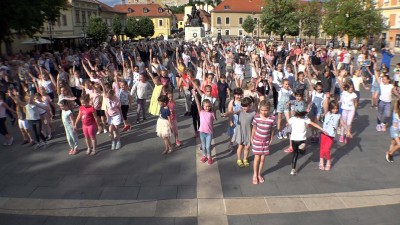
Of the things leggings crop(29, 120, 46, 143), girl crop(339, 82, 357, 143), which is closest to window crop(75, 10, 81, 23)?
leggings crop(29, 120, 46, 143)

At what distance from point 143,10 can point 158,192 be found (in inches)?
3491

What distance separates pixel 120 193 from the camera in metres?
6.16

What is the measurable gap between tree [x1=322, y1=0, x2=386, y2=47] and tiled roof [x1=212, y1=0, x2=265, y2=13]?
173 ft

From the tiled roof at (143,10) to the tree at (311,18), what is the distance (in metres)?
46.3

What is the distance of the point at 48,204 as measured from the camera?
5801mm

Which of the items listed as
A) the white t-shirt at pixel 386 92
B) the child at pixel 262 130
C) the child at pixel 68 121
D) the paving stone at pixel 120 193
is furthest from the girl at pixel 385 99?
the child at pixel 68 121

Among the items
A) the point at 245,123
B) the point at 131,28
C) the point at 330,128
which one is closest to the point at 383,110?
the point at 330,128

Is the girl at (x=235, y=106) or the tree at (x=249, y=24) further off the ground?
the tree at (x=249, y=24)

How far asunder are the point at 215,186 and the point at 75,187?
2674 mm

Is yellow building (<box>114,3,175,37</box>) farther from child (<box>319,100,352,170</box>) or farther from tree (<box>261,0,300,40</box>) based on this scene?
child (<box>319,100,352,170</box>)

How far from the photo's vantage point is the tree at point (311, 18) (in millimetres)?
52062

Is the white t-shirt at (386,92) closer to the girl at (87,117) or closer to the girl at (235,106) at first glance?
the girl at (235,106)

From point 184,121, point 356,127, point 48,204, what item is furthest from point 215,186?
point 356,127

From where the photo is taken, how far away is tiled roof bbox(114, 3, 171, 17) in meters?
87.4
